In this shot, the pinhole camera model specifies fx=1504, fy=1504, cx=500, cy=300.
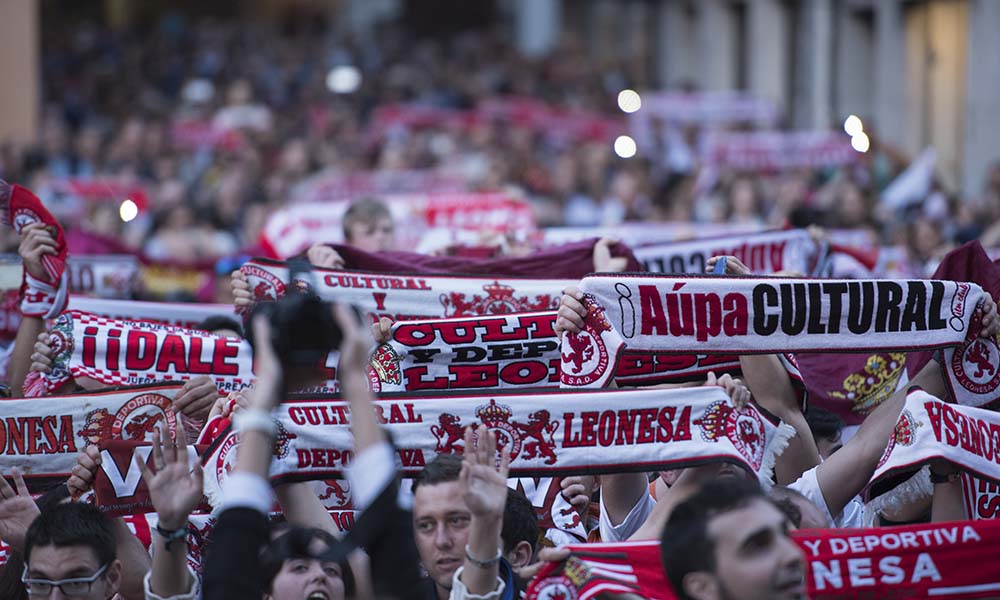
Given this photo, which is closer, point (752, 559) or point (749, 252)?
point (752, 559)

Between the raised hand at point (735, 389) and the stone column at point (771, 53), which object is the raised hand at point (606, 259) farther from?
the stone column at point (771, 53)

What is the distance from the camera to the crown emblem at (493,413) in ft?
16.6

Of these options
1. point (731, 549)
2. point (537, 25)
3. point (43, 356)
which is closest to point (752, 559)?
point (731, 549)

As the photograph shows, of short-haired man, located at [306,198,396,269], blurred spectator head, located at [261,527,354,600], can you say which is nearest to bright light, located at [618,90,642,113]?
short-haired man, located at [306,198,396,269]

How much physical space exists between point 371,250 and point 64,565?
3.56 meters

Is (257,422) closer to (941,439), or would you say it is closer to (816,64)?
(941,439)

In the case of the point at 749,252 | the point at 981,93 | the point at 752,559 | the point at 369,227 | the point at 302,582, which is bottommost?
the point at 302,582

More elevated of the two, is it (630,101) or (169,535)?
(630,101)

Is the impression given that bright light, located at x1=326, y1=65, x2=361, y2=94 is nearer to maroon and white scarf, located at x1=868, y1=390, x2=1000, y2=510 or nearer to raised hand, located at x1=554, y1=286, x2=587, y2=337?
raised hand, located at x1=554, y1=286, x2=587, y2=337

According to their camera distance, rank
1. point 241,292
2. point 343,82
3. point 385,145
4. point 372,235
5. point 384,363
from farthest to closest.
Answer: point 343,82, point 385,145, point 372,235, point 241,292, point 384,363

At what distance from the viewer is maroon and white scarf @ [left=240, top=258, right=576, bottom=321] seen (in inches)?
257

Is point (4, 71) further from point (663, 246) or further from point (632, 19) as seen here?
point (632, 19)

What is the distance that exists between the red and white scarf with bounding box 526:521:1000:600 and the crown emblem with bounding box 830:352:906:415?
2.21 m

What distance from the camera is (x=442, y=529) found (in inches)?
183
